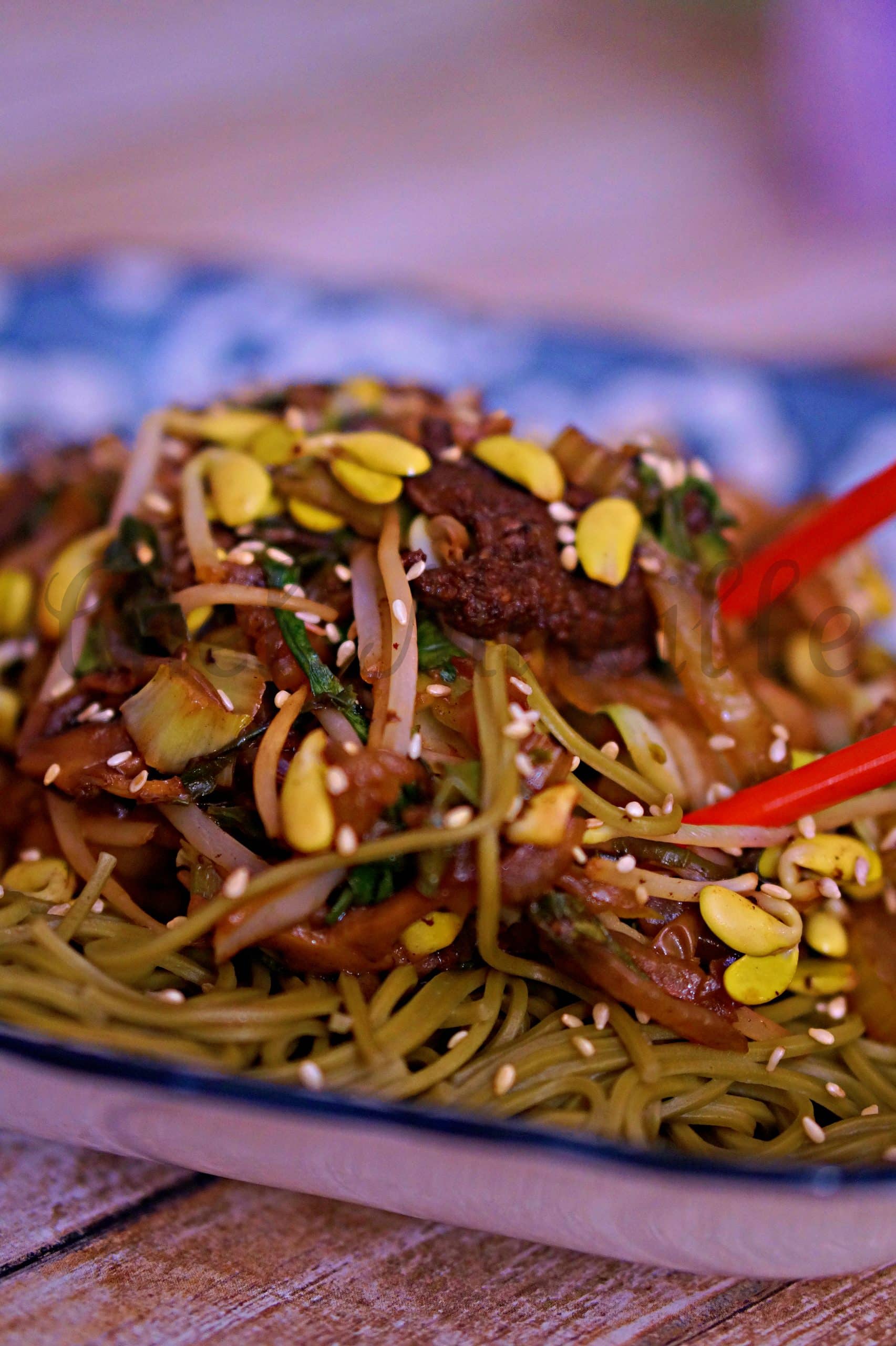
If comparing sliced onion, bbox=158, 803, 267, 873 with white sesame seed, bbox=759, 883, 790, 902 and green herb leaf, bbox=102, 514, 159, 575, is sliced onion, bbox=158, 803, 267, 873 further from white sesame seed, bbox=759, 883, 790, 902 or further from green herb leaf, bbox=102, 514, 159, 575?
white sesame seed, bbox=759, 883, 790, 902

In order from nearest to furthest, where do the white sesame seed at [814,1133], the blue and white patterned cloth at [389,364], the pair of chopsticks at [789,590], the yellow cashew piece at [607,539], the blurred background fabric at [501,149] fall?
the white sesame seed at [814,1133] < the pair of chopsticks at [789,590] < the yellow cashew piece at [607,539] < the blue and white patterned cloth at [389,364] < the blurred background fabric at [501,149]

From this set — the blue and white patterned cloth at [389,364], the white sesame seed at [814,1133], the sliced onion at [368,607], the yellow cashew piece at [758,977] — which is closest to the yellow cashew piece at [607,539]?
the sliced onion at [368,607]

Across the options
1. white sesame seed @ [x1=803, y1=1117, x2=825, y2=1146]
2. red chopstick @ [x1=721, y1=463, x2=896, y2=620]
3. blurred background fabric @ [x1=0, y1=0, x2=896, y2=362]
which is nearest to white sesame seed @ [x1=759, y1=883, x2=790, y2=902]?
white sesame seed @ [x1=803, y1=1117, x2=825, y2=1146]

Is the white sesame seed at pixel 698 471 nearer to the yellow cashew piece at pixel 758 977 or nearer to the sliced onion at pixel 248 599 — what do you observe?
the sliced onion at pixel 248 599

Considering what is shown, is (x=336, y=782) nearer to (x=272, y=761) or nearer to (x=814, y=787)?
(x=272, y=761)

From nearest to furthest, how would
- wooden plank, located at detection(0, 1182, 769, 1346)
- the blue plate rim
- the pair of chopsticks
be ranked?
the blue plate rim < wooden plank, located at detection(0, 1182, 769, 1346) < the pair of chopsticks

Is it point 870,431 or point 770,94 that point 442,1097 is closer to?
point 870,431

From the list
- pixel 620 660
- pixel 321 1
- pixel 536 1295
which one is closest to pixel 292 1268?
pixel 536 1295
